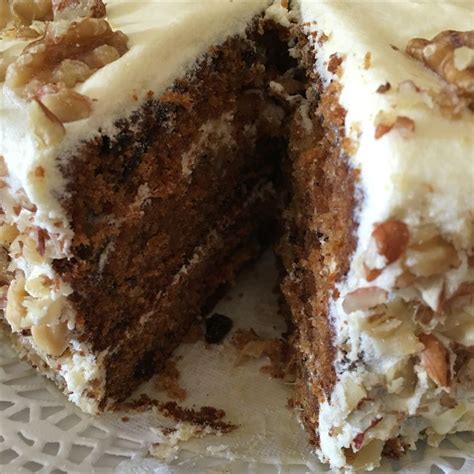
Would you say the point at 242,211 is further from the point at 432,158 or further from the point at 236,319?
the point at 432,158

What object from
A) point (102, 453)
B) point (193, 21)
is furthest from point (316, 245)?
point (102, 453)

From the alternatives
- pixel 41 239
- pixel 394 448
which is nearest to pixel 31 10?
pixel 41 239

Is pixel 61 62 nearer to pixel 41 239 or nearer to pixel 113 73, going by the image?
pixel 113 73

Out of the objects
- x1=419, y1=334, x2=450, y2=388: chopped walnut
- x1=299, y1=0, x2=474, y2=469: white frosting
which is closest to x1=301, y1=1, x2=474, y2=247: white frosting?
x1=299, y1=0, x2=474, y2=469: white frosting

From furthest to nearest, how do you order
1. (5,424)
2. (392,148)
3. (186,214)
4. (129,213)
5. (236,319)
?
1. (236,319)
2. (186,214)
3. (5,424)
4. (129,213)
5. (392,148)

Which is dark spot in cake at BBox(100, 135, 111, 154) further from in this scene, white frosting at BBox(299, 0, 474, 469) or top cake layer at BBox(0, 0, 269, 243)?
white frosting at BBox(299, 0, 474, 469)

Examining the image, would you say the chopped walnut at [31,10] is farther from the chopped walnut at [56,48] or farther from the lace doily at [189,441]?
the lace doily at [189,441]

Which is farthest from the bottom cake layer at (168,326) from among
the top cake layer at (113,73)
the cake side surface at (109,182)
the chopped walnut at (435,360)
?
the chopped walnut at (435,360)
